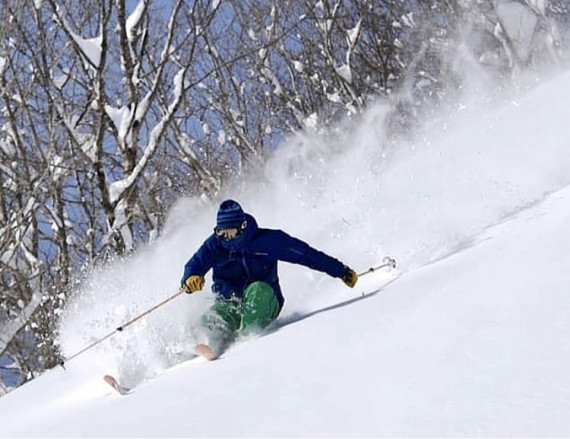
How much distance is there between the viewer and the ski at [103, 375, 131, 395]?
4750mm

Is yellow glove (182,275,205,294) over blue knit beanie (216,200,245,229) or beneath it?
beneath

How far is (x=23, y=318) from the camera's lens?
1072 cm

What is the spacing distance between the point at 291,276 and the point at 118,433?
369 cm

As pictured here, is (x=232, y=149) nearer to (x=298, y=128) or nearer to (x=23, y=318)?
(x=298, y=128)

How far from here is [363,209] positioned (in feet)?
29.8

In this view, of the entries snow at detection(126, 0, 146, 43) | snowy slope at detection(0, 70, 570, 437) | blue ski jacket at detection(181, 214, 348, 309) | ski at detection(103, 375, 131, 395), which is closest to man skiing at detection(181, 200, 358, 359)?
blue ski jacket at detection(181, 214, 348, 309)

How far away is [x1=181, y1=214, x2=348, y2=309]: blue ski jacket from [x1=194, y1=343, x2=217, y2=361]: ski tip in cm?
75

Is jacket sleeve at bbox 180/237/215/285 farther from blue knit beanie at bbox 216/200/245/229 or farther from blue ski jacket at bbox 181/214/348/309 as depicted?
blue knit beanie at bbox 216/200/245/229

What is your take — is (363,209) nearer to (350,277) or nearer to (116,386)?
(350,277)

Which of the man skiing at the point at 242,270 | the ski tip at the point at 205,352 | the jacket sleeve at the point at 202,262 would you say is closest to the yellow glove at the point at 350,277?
the man skiing at the point at 242,270

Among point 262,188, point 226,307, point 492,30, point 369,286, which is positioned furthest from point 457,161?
point 492,30

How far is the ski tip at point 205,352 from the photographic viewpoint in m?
4.86

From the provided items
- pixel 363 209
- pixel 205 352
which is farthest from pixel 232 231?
pixel 363 209

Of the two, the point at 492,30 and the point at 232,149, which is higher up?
the point at 232,149
